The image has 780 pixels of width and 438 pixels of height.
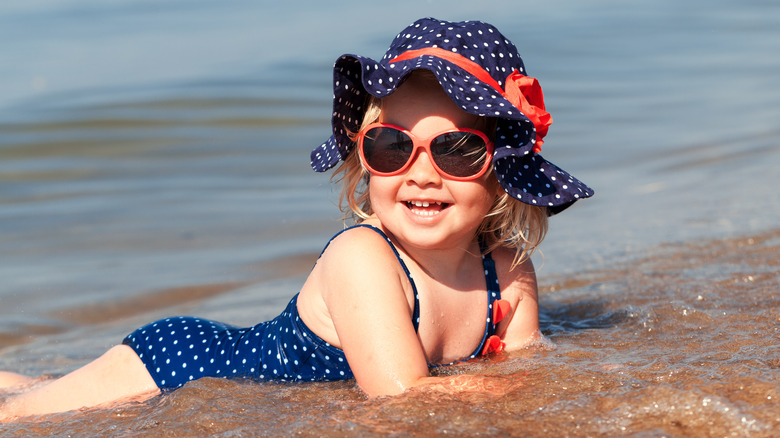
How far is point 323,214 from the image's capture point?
20.0 ft

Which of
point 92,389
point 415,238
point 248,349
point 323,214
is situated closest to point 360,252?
point 415,238

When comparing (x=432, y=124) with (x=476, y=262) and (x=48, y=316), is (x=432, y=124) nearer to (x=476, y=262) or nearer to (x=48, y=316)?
(x=476, y=262)

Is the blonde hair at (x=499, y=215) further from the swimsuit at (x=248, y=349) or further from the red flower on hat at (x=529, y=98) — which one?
the red flower on hat at (x=529, y=98)

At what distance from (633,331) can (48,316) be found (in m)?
2.92

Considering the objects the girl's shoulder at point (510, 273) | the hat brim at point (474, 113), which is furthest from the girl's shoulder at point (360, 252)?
the girl's shoulder at point (510, 273)

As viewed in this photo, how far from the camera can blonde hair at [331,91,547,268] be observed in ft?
10.2

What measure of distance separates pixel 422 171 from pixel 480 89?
32 cm

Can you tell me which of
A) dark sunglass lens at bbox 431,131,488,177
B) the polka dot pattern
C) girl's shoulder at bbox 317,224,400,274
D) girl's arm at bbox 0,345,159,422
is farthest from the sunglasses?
girl's arm at bbox 0,345,159,422

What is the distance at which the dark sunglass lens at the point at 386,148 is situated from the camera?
9.32 ft

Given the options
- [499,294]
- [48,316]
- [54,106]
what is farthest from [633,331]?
[54,106]

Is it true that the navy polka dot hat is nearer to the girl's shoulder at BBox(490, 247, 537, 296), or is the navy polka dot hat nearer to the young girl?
the young girl

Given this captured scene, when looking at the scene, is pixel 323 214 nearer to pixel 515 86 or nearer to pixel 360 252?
pixel 360 252

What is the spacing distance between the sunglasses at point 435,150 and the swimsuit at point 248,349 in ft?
0.94

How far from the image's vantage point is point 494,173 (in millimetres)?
2953
